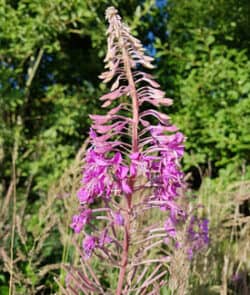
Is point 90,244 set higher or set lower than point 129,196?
lower

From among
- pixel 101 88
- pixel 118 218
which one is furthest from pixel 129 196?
pixel 101 88

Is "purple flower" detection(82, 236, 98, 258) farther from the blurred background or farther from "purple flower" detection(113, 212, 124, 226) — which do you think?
the blurred background

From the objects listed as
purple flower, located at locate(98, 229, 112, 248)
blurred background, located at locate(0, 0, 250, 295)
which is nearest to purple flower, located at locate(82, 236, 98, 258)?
purple flower, located at locate(98, 229, 112, 248)

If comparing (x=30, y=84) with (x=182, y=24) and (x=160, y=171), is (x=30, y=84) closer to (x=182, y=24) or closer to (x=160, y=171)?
(x=182, y=24)

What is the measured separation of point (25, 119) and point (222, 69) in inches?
78.5

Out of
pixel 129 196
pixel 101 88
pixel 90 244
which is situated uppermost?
pixel 101 88

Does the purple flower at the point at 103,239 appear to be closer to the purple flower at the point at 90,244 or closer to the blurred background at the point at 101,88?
the purple flower at the point at 90,244

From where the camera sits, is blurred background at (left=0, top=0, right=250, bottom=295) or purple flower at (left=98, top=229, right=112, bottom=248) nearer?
purple flower at (left=98, top=229, right=112, bottom=248)

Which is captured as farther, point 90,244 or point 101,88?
point 101,88

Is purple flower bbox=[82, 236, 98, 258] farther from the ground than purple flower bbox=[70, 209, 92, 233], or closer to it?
closer to it

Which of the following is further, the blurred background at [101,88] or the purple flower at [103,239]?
the blurred background at [101,88]

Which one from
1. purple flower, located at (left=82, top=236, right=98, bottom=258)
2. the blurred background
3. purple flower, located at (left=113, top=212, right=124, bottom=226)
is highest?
the blurred background

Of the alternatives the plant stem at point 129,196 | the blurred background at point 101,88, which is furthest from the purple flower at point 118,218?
the blurred background at point 101,88

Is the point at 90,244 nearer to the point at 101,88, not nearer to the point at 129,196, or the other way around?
the point at 129,196
